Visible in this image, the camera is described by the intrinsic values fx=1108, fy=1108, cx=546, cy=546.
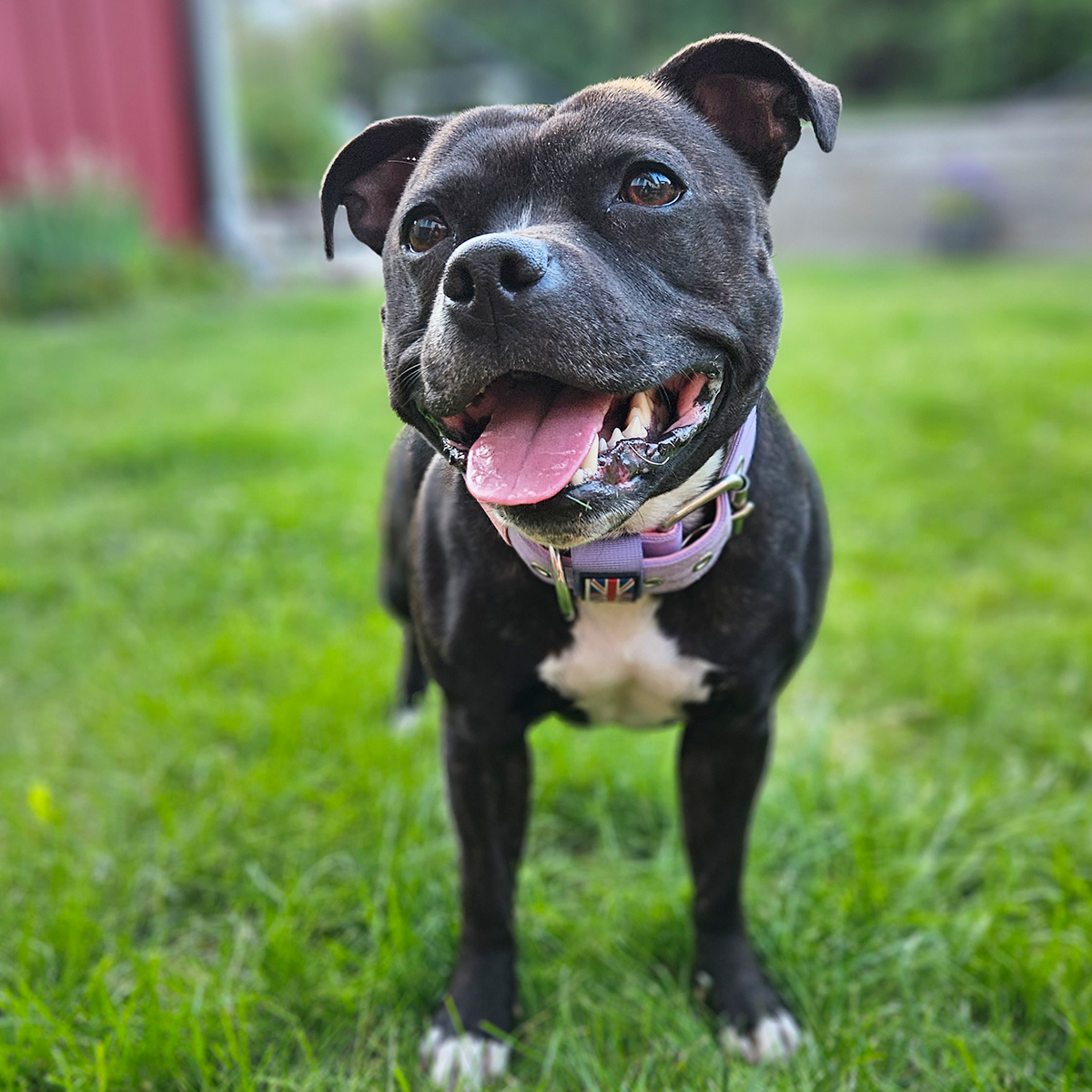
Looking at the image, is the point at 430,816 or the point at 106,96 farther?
the point at 106,96

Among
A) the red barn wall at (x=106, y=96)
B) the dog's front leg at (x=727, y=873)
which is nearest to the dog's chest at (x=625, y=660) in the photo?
the dog's front leg at (x=727, y=873)

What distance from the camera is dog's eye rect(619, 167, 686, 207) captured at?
156 centimetres

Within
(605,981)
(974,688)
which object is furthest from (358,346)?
(605,981)

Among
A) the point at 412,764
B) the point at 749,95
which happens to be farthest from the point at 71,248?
the point at 749,95

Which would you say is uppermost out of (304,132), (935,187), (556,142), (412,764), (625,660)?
(556,142)

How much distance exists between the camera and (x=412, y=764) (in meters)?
2.75

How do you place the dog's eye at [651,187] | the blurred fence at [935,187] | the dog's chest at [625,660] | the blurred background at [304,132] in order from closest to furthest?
the dog's eye at [651,187] → the dog's chest at [625,660] → the blurred background at [304,132] → the blurred fence at [935,187]

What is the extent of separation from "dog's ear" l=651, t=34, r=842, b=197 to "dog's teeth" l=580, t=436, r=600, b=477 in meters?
0.55

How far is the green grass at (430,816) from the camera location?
6.29 ft

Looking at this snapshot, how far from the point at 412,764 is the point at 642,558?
1.29 metres

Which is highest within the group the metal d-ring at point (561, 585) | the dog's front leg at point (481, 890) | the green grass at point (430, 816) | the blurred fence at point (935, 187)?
the metal d-ring at point (561, 585)

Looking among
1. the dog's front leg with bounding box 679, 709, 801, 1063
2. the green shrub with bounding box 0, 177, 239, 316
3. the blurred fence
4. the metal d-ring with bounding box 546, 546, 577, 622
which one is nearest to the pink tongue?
the metal d-ring with bounding box 546, 546, 577, 622

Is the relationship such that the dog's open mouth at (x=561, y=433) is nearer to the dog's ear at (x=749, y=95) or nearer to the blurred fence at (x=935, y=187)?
the dog's ear at (x=749, y=95)

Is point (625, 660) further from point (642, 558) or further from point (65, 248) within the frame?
point (65, 248)
